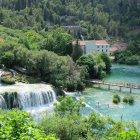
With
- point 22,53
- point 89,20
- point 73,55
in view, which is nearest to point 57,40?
point 73,55

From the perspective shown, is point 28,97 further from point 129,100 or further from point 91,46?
point 91,46

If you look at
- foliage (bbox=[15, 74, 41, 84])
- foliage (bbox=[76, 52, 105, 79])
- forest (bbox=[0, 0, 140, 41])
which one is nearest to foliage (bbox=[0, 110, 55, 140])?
foliage (bbox=[15, 74, 41, 84])

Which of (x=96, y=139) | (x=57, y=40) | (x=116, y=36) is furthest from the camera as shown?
(x=116, y=36)

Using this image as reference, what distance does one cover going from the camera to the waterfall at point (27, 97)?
32062mm

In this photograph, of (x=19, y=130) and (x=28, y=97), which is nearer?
(x=19, y=130)

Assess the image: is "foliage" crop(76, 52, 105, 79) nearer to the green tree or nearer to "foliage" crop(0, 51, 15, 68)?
"foliage" crop(0, 51, 15, 68)

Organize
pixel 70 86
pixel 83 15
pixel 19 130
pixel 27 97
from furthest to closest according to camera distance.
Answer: pixel 83 15, pixel 70 86, pixel 27 97, pixel 19 130

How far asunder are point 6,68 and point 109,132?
33.3 m

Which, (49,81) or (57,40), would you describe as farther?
(57,40)

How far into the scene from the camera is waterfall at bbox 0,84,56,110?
105ft

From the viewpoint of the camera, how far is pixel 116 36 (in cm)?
11069

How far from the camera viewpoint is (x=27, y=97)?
109 ft

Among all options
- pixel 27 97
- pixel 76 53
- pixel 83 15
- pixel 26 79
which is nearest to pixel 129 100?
pixel 27 97

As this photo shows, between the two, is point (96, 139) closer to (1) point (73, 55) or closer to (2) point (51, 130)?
(2) point (51, 130)
